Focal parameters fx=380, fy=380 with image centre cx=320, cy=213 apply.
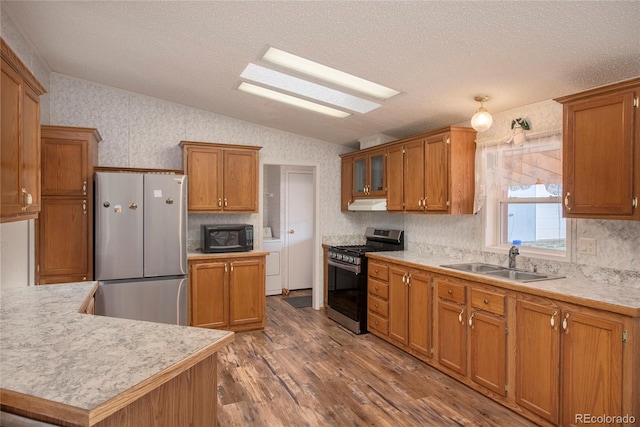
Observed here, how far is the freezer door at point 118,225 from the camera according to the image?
361cm

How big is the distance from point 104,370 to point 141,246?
2.73 meters

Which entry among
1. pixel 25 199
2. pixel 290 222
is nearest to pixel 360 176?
pixel 290 222

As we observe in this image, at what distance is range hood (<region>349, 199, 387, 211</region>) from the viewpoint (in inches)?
172

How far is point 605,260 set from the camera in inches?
103

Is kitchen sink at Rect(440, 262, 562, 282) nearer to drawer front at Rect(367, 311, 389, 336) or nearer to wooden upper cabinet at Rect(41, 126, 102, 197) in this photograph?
drawer front at Rect(367, 311, 389, 336)

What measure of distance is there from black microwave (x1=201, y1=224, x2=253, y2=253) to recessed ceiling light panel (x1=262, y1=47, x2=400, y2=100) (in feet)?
6.59

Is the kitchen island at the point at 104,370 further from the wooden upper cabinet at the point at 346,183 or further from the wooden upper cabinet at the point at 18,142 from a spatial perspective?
the wooden upper cabinet at the point at 346,183

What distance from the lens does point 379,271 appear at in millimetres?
4074

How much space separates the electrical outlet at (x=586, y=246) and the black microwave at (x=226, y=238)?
318 centimetres

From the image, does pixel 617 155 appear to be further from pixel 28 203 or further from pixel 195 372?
pixel 28 203

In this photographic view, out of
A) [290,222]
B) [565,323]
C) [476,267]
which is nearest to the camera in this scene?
[565,323]

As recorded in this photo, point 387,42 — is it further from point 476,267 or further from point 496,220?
point 476,267

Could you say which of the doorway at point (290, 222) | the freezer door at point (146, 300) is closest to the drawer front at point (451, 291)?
the freezer door at point (146, 300)

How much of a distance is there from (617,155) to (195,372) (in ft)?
8.29
